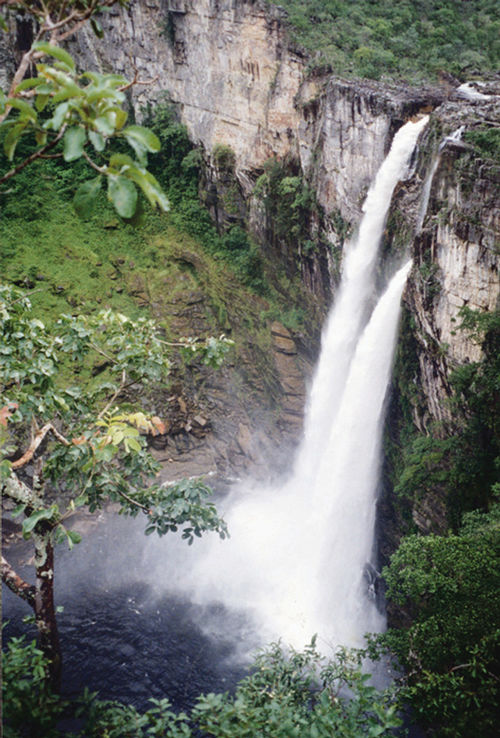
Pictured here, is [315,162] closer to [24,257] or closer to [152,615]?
[24,257]

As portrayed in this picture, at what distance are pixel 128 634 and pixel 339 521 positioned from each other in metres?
5.34

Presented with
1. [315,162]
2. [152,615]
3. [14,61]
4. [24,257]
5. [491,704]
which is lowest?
[152,615]

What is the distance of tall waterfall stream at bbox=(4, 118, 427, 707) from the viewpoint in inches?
380

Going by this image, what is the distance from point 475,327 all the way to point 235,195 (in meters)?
10.8

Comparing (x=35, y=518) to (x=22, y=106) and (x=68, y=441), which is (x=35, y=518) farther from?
(x=22, y=106)

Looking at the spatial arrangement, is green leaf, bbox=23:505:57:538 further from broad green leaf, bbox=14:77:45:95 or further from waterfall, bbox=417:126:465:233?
waterfall, bbox=417:126:465:233

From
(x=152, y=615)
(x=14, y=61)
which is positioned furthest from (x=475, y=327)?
(x=14, y=61)

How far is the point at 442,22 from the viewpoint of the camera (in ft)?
56.1

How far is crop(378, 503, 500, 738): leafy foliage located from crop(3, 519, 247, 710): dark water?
13.2ft

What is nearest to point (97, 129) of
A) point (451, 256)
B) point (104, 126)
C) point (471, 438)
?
point (104, 126)

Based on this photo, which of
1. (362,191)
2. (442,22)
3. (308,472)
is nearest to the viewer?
(362,191)

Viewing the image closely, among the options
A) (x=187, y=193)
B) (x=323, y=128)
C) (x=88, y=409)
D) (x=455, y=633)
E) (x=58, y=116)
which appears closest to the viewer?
(x=58, y=116)

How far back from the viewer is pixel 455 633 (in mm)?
5926

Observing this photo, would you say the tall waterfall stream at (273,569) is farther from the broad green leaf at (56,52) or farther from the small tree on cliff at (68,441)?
the broad green leaf at (56,52)
